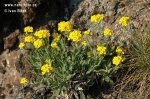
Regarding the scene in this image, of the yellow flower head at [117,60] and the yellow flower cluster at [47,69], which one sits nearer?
the yellow flower cluster at [47,69]

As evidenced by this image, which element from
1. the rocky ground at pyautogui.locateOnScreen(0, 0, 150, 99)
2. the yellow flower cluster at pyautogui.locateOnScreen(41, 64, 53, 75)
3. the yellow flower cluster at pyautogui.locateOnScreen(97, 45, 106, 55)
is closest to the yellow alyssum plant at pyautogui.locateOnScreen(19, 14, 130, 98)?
the yellow flower cluster at pyautogui.locateOnScreen(97, 45, 106, 55)

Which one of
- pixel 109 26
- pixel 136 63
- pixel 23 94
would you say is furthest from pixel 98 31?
pixel 23 94

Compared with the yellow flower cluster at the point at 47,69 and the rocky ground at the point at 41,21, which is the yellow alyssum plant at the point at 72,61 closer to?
the yellow flower cluster at the point at 47,69

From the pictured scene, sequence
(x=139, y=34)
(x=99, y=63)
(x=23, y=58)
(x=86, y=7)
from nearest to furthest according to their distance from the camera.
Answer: (x=99, y=63)
(x=139, y=34)
(x=23, y=58)
(x=86, y=7)

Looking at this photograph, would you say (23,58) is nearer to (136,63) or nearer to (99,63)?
(99,63)

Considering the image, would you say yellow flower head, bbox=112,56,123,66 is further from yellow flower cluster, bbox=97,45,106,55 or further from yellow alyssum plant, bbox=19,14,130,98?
yellow flower cluster, bbox=97,45,106,55

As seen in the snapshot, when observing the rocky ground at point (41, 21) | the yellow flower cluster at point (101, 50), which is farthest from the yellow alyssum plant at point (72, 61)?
the rocky ground at point (41, 21)

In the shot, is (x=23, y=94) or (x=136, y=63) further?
(x=23, y=94)

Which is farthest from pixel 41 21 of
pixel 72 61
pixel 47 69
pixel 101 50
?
pixel 47 69

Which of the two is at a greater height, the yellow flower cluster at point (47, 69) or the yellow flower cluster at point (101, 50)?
the yellow flower cluster at point (101, 50)
